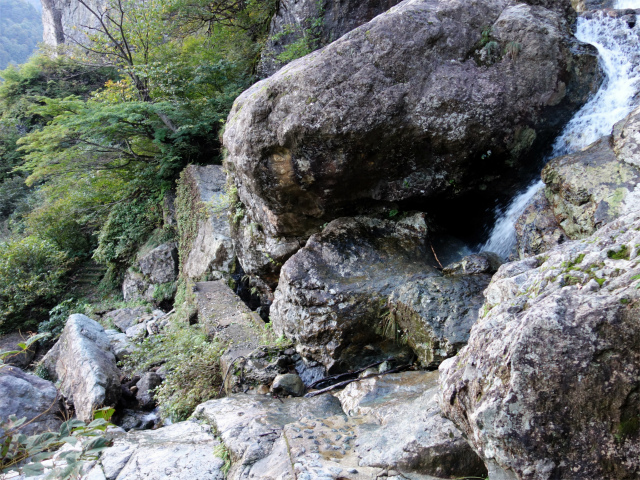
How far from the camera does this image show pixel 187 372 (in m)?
5.31

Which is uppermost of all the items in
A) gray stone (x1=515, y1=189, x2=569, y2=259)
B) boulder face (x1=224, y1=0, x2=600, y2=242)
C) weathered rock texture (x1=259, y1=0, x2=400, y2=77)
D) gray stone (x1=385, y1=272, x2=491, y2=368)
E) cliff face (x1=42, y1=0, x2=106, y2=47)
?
cliff face (x1=42, y1=0, x2=106, y2=47)

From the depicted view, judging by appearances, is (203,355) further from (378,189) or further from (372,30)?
(372,30)

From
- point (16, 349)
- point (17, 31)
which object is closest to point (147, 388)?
point (16, 349)

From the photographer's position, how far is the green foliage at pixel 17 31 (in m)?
43.5

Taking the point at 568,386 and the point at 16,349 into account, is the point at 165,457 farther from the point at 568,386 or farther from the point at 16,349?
the point at 16,349

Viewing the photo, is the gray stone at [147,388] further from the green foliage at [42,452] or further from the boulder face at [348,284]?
the green foliage at [42,452]

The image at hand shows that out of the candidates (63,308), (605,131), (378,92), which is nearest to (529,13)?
(605,131)

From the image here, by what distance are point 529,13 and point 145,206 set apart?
11.1 metres

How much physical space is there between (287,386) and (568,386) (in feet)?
10.7

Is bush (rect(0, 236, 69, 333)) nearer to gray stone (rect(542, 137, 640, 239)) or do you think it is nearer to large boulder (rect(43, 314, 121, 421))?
large boulder (rect(43, 314, 121, 421))

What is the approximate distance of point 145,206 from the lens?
41.1 feet

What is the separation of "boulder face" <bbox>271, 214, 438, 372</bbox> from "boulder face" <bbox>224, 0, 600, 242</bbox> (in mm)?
602

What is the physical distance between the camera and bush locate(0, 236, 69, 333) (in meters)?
12.0

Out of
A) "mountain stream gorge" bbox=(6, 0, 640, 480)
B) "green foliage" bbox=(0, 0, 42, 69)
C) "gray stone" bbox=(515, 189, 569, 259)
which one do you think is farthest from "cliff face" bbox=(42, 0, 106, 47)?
"gray stone" bbox=(515, 189, 569, 259)
